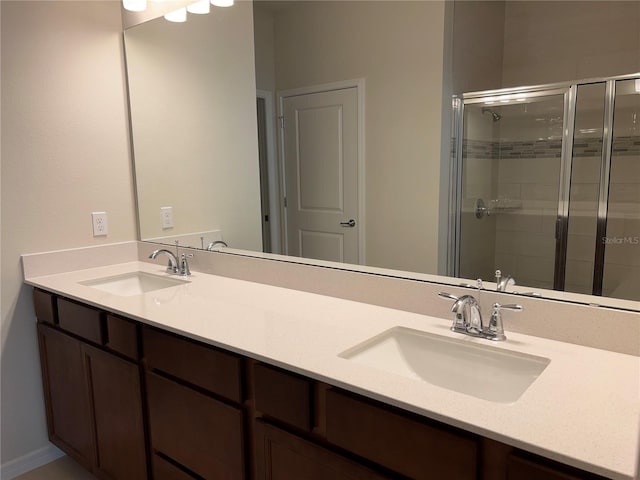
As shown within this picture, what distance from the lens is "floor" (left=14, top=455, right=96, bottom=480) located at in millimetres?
2252

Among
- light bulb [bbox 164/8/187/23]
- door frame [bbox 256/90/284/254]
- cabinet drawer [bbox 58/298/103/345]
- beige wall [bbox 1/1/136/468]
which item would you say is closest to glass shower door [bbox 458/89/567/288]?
door frame [bbox 256/90/284/254]

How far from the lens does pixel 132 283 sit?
2.41 metres

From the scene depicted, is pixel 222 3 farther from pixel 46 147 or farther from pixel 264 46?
pixel 46 147

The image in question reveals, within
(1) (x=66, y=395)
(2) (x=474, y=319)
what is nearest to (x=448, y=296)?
(2) (x=474, y=319)

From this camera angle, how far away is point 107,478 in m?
2.01

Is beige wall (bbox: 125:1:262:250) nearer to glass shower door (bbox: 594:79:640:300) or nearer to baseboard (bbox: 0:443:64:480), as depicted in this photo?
baseboard (bbox: 0:443:64:480)

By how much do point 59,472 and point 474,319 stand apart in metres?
2.10

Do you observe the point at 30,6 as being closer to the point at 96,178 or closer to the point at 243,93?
the point at 96,178

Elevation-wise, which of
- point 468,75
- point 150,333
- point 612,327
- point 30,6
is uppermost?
point 30,6

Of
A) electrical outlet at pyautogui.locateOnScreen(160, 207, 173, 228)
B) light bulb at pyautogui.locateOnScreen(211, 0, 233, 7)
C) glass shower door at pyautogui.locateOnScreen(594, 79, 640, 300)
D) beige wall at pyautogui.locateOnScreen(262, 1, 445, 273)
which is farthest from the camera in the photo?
electrical outlet at pyautogui.locateOnScreen(160, 207, 173, 228)

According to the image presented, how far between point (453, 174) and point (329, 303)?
0.65 metres

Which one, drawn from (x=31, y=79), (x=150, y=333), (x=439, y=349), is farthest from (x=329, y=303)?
(x=31, y=79)

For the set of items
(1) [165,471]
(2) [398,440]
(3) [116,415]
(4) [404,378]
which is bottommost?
(1) [165,471]

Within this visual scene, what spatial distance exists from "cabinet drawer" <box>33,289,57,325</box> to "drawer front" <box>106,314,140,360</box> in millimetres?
431
